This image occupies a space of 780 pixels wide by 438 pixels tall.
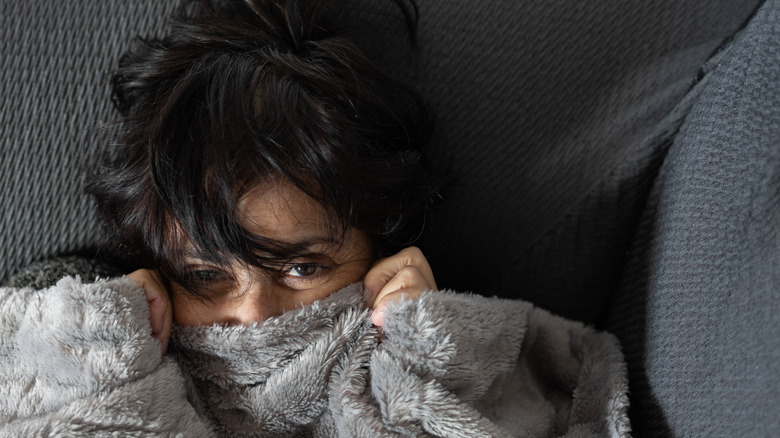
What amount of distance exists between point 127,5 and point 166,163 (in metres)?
0.34

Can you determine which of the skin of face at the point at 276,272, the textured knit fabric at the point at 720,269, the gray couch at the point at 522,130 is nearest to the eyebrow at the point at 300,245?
the skin of face at the point at 276,272

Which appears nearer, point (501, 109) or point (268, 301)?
point (268, 301)

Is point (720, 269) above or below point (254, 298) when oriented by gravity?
above

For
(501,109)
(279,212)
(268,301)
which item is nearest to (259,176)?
(279,212)

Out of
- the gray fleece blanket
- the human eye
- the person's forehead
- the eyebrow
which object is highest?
the person's forehead

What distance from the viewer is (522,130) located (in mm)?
930

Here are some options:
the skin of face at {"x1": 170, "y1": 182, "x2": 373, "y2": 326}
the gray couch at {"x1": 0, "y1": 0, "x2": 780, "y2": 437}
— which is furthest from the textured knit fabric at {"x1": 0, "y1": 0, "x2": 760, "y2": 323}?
the skin of face at {"x1": 170, "y1": 182, "x2": 373, "y2": 326}

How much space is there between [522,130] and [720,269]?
1.21 feet

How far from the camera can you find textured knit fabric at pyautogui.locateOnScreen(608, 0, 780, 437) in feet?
1.91

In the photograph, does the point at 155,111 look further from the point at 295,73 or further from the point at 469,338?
the point at 469,338

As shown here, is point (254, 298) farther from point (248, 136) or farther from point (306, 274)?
point (248, 136)

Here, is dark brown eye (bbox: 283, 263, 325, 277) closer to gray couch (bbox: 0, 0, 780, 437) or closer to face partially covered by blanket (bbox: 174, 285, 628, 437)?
face partially covered by blanket (bbox: 174, 285, 628, 437)

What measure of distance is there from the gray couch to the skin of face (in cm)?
22

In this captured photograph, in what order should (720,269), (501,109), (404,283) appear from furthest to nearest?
(501,109), (404,283), (720,269)
